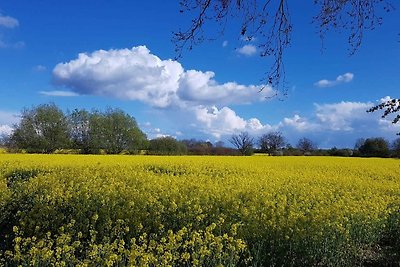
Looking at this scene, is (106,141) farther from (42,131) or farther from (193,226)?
(193,226)

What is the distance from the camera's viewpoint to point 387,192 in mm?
15070

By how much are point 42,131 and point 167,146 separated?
17234mm

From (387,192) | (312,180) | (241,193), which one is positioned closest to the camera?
(241,193)

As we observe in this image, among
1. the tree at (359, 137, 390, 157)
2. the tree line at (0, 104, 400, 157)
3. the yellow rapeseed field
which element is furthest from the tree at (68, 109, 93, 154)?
the yellow rapeseed field

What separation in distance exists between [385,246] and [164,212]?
17.9 feet

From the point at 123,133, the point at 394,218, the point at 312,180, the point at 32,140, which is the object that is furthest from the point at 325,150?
the point at 394,218

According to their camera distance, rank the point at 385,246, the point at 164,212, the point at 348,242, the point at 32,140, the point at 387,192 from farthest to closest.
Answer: the point at 32,140
the point at 387,192
the point at 385,246
the point at 164,212
the point at 348,242

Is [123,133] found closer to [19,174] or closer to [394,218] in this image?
[19,174]

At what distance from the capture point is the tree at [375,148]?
55.1 metres

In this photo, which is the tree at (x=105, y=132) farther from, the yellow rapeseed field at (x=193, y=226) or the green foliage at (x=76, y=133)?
the yellow rapeseed field at (x=193, y=226)

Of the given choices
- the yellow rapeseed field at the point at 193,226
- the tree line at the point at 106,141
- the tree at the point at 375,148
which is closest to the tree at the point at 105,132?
the tree line at the point at 106,141

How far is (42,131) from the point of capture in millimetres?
58000

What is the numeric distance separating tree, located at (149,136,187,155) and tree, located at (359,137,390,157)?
2461cm

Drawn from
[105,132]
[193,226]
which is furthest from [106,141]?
[193,226]
